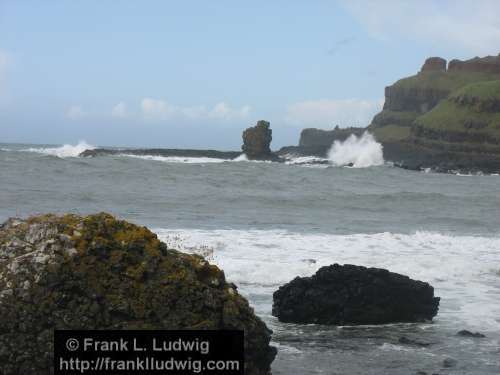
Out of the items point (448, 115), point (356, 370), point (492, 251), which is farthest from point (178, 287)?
point (448, 115)

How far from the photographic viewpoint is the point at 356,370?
7.56 m

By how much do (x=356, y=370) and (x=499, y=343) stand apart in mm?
2319

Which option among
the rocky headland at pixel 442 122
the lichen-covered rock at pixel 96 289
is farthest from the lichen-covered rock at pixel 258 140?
the lichen-covered rock at pixel 96 289

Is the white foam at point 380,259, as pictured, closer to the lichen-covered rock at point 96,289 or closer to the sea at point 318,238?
the sea at point 318,238

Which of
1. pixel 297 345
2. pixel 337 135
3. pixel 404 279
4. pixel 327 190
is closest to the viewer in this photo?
pixel 297 345

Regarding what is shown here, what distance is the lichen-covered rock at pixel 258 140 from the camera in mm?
107250

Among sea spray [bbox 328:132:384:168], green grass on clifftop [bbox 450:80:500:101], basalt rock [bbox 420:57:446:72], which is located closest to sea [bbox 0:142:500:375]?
sea spray [bbox 328:132:384:168]

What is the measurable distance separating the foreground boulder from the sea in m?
0.20

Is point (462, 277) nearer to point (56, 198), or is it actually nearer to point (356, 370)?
point (356, 370)

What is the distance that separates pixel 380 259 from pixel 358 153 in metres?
112

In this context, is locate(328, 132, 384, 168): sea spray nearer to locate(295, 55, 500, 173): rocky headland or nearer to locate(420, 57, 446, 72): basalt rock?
locate(295, 55, 500, 173): rocky headland

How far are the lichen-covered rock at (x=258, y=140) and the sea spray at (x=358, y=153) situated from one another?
14.1 metres

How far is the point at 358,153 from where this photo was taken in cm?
→ 12600

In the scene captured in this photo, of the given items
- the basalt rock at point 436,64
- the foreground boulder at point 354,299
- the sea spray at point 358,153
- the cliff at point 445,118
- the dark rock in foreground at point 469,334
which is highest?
the basalt rock at point 436,64
